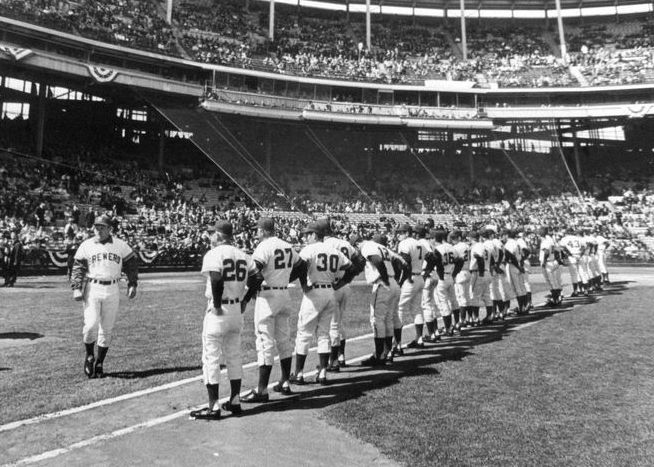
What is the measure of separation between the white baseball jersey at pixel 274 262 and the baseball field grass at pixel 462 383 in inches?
61.3

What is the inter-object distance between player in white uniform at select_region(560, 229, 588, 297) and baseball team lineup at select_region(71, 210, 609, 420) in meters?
6.11

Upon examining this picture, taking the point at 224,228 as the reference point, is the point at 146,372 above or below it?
below

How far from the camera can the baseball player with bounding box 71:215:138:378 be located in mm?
6395

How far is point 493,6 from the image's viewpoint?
45312mm

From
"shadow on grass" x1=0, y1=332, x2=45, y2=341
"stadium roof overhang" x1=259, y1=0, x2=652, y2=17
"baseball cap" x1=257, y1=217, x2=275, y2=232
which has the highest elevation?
"stadium roof overhang" x1=259, y1=0, x2=652, y2=17

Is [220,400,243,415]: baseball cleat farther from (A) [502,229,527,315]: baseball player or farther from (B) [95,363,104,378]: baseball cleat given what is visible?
(A) [502,229,527,315]: baseball player

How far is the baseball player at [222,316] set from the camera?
16.2ft

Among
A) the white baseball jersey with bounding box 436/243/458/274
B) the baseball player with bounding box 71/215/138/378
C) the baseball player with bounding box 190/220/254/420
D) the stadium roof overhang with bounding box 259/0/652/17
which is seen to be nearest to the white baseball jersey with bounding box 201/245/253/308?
the baseball player with bounding box 190/220/254/420

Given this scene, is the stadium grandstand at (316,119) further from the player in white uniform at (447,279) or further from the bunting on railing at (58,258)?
the player in white uniform at (447,279)

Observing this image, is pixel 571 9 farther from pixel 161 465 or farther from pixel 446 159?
pixel 161 465

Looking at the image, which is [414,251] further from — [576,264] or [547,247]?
[576,264]

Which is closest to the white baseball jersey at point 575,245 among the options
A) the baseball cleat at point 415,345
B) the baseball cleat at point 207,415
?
the baseball cleat at point 415,345

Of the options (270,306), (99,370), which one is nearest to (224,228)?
(270,306)

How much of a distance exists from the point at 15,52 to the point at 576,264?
28.0m
